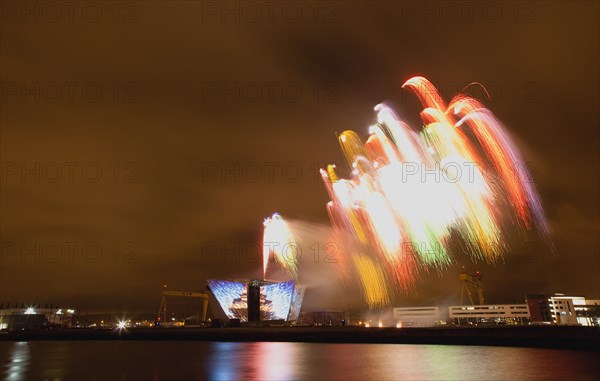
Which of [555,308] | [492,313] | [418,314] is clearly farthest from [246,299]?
[555,308]

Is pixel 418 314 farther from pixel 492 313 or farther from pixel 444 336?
pixel 444 336

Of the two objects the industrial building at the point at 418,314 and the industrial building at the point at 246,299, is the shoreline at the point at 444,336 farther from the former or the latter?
the industrial building at the point at 418,314

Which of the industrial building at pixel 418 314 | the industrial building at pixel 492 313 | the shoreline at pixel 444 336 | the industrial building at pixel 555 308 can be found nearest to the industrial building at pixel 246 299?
the industrial building at pixel 418 314

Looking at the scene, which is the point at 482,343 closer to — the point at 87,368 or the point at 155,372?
the point at 155,372

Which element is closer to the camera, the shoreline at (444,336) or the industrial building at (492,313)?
the shoreline at (444,336)

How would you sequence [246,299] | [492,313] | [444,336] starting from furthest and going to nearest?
[492,313]
[246,299]
[444,336]

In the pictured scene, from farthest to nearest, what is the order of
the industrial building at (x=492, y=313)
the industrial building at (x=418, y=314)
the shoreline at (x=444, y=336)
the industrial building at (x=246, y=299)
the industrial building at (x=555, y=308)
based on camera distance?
the industrial building at (x=418, y=314) < the industrial building at (x=492, y=313) < the industrial building at (x=555, y=308) < the industrial building at (x=246, y=299) < the shoreline at (x=444, y=336)

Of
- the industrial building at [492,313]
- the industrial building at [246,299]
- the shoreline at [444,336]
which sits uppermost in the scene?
the industrial building at [246,299]

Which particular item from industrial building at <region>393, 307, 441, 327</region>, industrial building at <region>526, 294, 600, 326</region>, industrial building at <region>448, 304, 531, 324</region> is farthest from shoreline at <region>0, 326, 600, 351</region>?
industrial building at <region>526, 294, 600, 326</region>

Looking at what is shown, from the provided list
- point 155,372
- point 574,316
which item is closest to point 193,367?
point 155,372

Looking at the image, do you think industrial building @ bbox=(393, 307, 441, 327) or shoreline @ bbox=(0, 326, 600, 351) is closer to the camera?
shoreline @ bbox=(0, 326, 600, 351)

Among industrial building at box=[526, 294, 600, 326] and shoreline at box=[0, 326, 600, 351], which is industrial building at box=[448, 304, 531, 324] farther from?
shoreline at box=[0, 326, 600, 351]

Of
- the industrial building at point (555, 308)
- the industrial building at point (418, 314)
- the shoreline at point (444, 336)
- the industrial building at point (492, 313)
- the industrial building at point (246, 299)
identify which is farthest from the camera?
the industrial building at point (418, 314)
